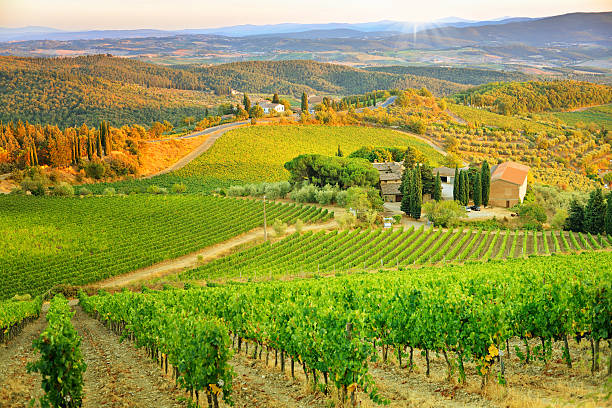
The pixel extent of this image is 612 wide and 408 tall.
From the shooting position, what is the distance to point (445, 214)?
5512cm

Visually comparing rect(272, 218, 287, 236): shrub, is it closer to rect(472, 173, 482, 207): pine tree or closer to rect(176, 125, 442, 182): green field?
rect(472, 173, 482, 207): pine tree

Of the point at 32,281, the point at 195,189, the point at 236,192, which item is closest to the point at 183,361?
the point at 32,281

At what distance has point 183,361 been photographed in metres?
13.7

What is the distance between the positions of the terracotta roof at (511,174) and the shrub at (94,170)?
57.1 m

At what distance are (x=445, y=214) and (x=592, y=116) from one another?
126m

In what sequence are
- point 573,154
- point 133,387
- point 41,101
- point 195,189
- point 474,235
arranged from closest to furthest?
1. point 133,387
2. point 474,235
3. point 195,189
4. point 573,154
5. point 41,101

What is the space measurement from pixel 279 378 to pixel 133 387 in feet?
14.4

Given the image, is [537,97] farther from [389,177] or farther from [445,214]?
[445,214]

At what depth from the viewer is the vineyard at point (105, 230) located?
41.7 metres

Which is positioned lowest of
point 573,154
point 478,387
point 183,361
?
point 573,154

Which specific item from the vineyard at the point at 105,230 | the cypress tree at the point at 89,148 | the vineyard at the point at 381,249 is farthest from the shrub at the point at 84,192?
the vineyard at the point at 381,249

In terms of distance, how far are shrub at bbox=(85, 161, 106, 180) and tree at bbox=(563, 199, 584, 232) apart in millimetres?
64570

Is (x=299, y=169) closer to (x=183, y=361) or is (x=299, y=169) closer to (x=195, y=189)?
(x=195, y=189)

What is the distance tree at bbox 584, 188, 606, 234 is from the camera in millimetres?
50750
